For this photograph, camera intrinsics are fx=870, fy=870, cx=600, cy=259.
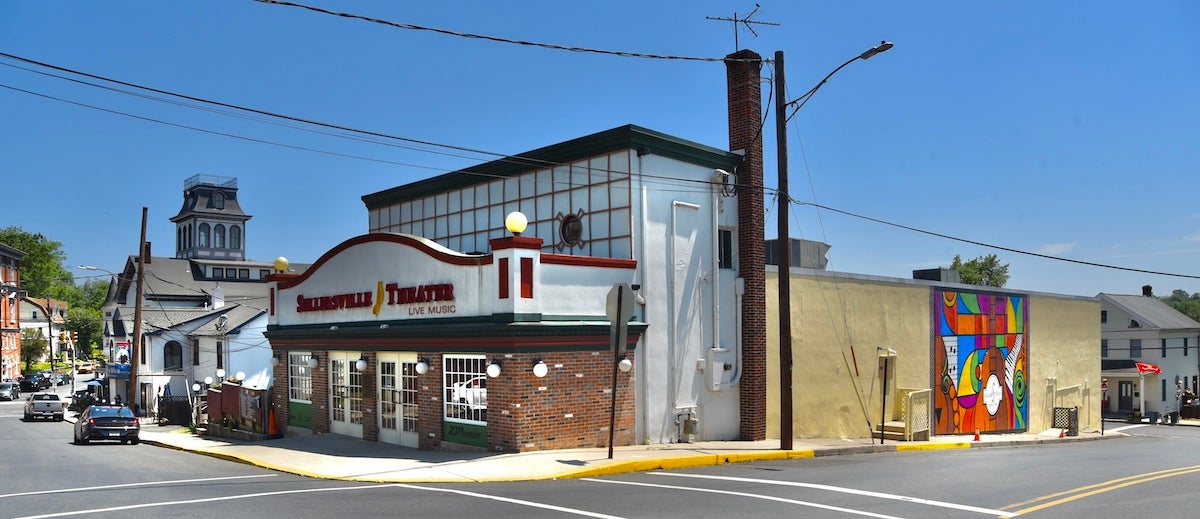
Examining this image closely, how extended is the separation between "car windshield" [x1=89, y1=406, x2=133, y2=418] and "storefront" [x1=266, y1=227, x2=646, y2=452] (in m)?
9.12

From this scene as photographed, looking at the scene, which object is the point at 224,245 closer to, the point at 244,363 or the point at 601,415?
the point at 244,363

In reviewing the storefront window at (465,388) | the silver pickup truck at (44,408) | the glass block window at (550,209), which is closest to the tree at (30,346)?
the silver pickup truck at (44,408)

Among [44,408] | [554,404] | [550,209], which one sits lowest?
[44,408]

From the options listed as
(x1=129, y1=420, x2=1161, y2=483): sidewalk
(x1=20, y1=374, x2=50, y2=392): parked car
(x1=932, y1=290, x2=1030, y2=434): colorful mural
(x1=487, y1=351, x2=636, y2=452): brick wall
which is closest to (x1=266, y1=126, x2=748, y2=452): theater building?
(x1=487, y1=351, x2=636, y2=452): brick wall

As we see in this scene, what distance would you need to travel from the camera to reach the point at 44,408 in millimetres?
47500

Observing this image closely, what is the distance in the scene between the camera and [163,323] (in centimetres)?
5175

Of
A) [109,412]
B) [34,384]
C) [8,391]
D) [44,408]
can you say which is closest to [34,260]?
[34,384]

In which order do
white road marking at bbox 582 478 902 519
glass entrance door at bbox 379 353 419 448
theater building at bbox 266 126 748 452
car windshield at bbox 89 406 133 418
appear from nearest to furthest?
white road marking at bbox 582 478 902 519 → theater building at bbox 266 126 748 452 → glass entrance door at bbox 379 353 419 448 → car windshield at bbox 89 406 133 418

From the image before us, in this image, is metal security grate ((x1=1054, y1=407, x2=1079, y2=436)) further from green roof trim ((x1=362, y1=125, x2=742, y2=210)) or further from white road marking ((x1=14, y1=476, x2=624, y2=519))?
white road marking ((x1=14, y1=476, x2=624, y2=519))

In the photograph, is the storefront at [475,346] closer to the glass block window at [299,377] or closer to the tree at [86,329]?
the glass block window at [299,377]

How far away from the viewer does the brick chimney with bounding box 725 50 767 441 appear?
70.2ft

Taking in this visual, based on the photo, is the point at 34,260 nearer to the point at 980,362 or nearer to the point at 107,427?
the point at 107,427

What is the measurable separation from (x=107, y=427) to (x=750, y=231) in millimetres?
21079

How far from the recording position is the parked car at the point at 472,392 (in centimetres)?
1836
